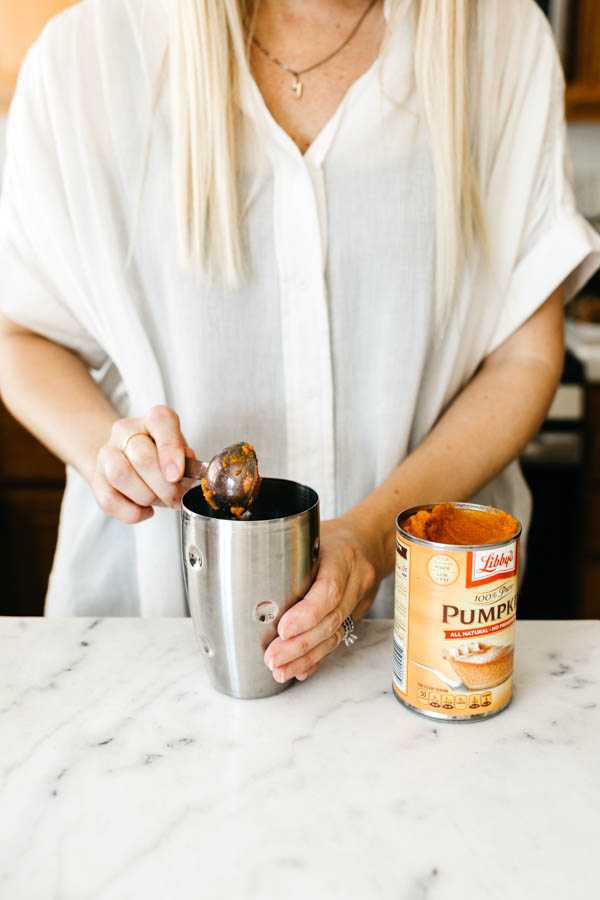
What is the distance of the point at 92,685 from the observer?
0.69 m

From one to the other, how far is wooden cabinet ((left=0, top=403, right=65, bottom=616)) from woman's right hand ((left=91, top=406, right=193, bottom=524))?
156 cm

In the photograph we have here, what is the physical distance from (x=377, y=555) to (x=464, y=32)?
1.92 feet

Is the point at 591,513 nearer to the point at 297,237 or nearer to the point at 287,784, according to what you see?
the point at 297,237

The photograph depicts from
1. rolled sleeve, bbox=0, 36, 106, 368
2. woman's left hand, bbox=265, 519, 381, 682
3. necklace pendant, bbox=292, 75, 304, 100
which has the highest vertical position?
necklace pendant, bbox=292, 75, 304, 100

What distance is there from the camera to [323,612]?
0.66 metres

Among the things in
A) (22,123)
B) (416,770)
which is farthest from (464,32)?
(416,770)

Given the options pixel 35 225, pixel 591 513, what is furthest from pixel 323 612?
pixel 591 513

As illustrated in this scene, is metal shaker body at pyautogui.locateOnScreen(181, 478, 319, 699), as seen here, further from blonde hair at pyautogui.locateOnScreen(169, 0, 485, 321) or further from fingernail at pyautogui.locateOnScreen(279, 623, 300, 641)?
blonde hair at pyautogui.locateOnScreen(169, 0, 485, 321)

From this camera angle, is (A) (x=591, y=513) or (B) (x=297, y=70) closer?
(B) (x=297, y=70)

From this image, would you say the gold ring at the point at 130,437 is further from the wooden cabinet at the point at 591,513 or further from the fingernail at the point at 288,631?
the wooden cabinet at the point at 591,513

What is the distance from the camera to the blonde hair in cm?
91

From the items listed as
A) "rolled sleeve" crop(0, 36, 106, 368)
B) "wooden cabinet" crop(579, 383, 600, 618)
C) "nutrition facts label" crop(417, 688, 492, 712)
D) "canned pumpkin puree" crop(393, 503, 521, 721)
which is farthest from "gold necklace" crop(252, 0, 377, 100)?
"wooden cabinet" crop(579, 383, 600, 618)

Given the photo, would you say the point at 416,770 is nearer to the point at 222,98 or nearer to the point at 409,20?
the point at 222,98

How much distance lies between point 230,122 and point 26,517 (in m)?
1.64
